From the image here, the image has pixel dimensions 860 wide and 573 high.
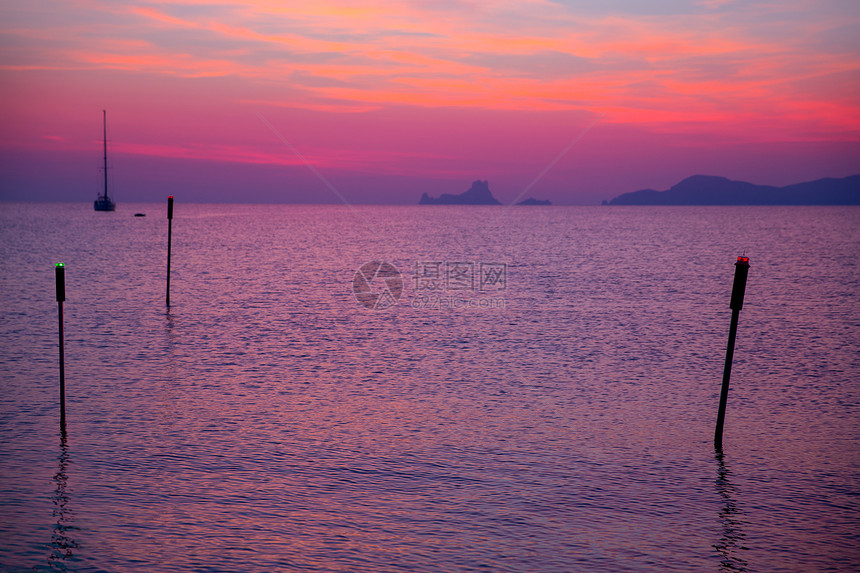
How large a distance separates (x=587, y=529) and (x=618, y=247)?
108 m

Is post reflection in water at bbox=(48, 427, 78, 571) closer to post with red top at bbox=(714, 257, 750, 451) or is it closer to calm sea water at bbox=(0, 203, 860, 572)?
calm sea water at bbox=(0, 203, 860, 572)

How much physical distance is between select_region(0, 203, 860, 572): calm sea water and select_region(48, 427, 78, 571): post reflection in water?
54mm

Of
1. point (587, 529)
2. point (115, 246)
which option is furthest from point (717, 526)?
point (115, 246)

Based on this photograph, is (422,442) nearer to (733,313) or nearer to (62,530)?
(62,530)

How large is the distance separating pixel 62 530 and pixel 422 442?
8.07 metres

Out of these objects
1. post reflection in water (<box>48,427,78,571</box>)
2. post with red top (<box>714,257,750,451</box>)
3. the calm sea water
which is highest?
post with red top (<box>714,257,750,451</box>)

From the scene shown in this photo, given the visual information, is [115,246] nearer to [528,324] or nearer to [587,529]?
[528,324]

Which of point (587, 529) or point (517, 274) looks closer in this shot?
point (587, 529)

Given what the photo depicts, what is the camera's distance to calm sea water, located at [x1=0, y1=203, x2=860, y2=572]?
482 inches

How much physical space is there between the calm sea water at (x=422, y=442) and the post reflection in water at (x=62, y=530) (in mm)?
54

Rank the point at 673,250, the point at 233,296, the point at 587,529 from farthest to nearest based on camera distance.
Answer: the point at 673,250, the point at 233,296, the point at 587,529

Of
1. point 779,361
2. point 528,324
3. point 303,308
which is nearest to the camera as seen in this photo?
point 779,361

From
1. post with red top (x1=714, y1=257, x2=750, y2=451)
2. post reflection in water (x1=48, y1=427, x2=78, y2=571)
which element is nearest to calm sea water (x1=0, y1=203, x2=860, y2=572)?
post reflection in water (x1=48, y1=427, x2=78, y2=571)

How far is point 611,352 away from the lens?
30.8 metres
